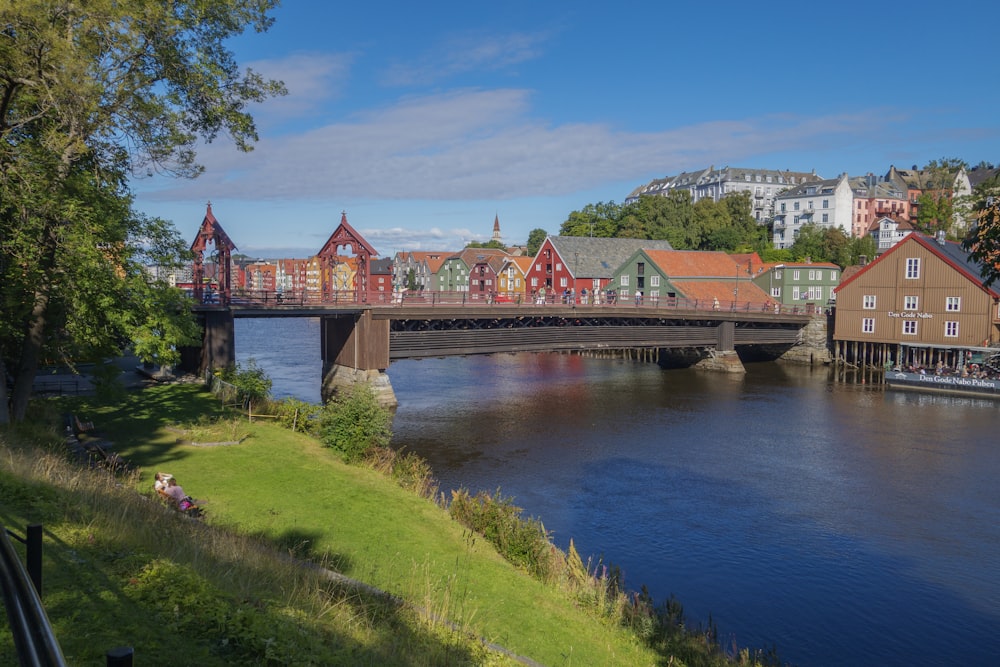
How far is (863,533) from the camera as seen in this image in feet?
79.8

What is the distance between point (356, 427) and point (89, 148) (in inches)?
493

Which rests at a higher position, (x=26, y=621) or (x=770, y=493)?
(x=26, y=621)

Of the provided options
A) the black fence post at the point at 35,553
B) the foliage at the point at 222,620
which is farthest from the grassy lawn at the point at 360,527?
the black fence post at the point at 35,553

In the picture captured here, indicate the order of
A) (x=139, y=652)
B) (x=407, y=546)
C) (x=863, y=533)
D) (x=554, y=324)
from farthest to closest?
(x=554, y=324)
(x=863, y=533)
(x=407, y=546)
(x=139, y=652)

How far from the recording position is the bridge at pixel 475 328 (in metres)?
45.0

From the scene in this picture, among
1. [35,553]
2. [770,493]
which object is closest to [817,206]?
[770,493]

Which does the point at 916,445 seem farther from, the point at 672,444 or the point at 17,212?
the point at 17,212

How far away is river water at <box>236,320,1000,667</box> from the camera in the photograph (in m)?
18.7

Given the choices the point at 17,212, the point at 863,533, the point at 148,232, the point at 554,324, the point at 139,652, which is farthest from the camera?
the point at 554,324

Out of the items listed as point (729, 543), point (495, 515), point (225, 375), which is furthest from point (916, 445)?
point (225, 375)

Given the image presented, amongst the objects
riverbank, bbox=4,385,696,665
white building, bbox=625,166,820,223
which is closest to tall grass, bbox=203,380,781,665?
riverbank, bbox=4,385,696,665

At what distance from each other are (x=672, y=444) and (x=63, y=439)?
27.6 metres

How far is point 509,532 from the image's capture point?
19.6 m

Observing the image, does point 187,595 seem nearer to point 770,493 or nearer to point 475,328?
point 770,493
